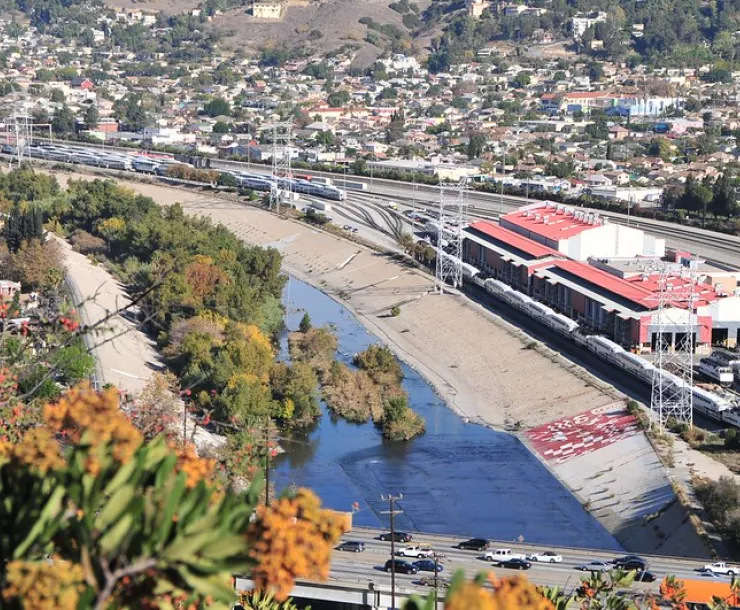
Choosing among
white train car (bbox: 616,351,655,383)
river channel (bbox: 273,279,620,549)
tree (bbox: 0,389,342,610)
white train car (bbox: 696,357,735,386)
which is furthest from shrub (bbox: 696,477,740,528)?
tree (bbox: 0,389,342,610)

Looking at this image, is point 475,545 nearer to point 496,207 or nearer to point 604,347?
point 604,347

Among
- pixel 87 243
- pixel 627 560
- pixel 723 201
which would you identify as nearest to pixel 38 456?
pixel 627 560

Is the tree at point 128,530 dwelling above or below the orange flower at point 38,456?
below

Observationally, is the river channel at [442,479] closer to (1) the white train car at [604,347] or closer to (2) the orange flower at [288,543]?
(1) the white train car at [604,347]

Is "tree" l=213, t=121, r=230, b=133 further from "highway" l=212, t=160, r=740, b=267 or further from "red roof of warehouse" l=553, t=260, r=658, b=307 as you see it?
"red roof of warehouse" l=553, t=260, r=658, b=307

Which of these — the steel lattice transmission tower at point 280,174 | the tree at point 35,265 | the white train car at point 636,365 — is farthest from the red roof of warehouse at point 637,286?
the steel lattice transmission tower at point 280,174

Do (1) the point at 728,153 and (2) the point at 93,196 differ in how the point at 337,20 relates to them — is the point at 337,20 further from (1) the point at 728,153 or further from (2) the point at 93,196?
(2) the point at 93,196
